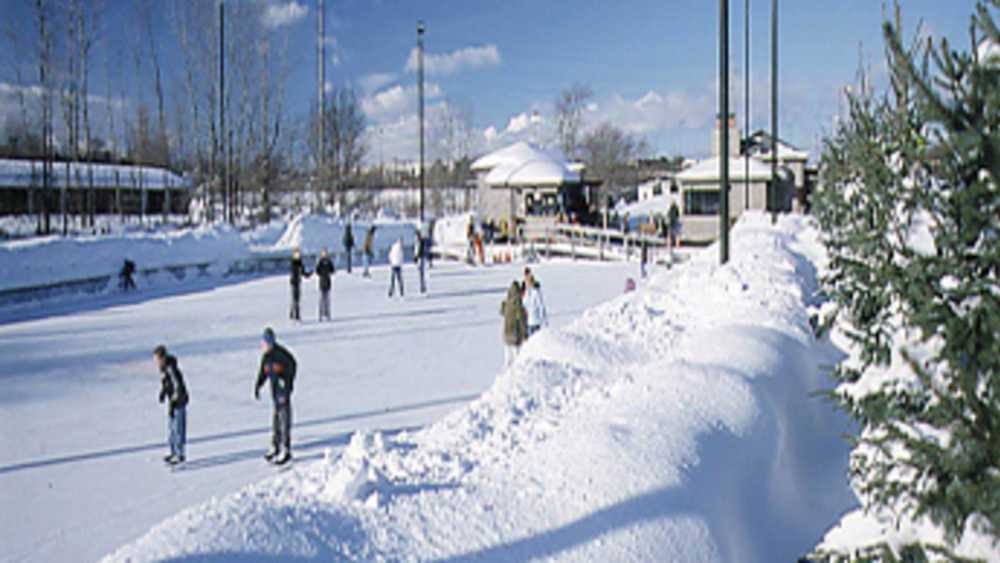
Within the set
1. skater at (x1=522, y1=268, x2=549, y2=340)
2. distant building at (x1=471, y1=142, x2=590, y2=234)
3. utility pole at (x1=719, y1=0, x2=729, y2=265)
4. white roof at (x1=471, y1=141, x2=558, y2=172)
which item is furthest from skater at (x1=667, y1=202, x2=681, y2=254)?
skater at (x1=522, y1=268, x2=549, y2=340)

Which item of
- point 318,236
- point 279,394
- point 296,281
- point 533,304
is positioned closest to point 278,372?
point 279,394

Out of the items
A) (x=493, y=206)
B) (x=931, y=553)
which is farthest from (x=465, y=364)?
(x=493, y=206)

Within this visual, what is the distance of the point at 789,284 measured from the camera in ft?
39.0

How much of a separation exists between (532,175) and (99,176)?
2423 cm

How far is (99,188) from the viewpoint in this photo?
43.5m

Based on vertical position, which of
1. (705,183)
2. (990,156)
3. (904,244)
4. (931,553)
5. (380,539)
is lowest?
(380,539)

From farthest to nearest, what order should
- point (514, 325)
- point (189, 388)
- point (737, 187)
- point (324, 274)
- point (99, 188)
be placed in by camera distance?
point (99, 188)
point (737, 187)
point (324, 274)
point (514, 325)
point (189, 388)

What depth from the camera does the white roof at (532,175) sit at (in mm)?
37562

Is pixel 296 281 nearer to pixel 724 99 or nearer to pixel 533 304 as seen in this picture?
pixel 533 304

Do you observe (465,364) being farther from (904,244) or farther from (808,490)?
(904,244)

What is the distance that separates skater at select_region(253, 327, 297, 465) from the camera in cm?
757

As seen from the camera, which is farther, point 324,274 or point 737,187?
point 737,187

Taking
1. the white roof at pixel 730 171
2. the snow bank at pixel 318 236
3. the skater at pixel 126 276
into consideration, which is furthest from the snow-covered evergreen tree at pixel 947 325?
the white roof at pixel 730 171

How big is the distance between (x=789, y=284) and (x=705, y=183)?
24.9 m
